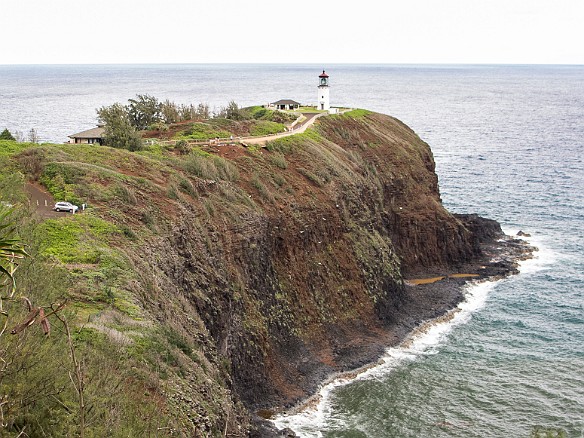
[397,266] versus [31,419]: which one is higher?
[31,419]

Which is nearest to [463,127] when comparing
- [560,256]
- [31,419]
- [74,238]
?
[560,256]

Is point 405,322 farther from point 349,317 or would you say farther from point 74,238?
point 74,238

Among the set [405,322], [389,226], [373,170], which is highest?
[373,170]

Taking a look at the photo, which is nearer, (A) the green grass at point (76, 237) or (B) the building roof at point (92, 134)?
(A) the green grass at point (76, 237)

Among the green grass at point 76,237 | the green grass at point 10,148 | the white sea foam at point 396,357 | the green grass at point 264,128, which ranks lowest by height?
the white sea foam at point 396,357

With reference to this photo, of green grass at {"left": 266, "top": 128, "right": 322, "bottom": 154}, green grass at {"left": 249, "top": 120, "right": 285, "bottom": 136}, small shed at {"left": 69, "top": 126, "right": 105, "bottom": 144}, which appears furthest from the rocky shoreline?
small shed at {"left": 69, "top": 126, "right": 105, "bottom": 144}

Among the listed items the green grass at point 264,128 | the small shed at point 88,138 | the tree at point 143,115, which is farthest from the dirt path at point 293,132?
the tree at point 143,115

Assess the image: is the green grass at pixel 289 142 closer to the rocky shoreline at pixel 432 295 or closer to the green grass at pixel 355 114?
the green grass at pixel 355 114

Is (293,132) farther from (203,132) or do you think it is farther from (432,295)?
(432,295)
